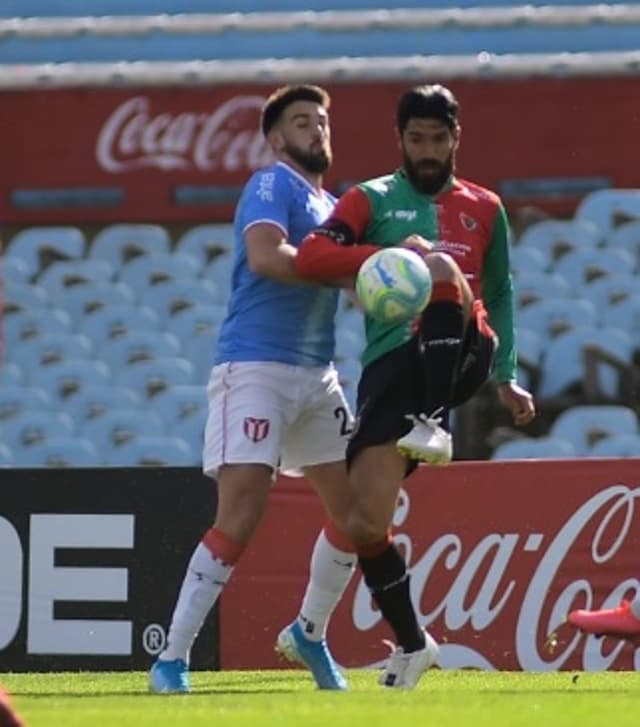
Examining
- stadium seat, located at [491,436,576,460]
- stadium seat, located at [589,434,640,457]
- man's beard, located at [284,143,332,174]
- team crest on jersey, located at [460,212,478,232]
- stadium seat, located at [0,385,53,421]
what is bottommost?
stadium seat, located at [0,385,53,421]

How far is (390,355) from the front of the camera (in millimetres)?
6777

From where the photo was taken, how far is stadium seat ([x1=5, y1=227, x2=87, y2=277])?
617 inches

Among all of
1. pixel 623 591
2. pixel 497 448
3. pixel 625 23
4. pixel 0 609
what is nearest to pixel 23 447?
pixel 497 448

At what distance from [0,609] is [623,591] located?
2417 mm

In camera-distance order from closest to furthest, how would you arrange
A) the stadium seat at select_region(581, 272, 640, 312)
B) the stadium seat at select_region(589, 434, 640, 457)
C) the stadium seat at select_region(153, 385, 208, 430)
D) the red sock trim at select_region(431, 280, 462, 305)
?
1. the red sock trim at select_region(431, 280, 462, 305)
2. the stadium seat at select_region(589, 434, 640, 457)
3. the stadium seat at select_region(581, 272, 640, 312)
4. the stadium seat at select_region(153, 385, 208, 430)

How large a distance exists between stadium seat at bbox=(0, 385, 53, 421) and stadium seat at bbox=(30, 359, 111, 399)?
6 centimetres

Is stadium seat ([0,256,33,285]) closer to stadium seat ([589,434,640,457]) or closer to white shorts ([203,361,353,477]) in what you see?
stadium seat ([589,434,640,457])

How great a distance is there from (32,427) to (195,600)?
8740mm

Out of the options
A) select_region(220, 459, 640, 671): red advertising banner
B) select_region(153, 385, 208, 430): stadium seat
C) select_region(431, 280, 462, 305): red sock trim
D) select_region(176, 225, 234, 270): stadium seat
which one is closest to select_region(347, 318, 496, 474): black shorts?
select_region(431, 280, 462, 305): red sock trim

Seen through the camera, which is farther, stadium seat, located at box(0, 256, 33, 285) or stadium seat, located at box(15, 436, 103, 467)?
stadium seat, located at box(0, 256, 33, 285)

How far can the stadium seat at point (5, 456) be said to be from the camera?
15375 mm

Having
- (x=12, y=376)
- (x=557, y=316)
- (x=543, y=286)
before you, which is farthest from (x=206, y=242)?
(x=557, y=316)

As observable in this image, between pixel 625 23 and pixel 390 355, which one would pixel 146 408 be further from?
pixel 390 355

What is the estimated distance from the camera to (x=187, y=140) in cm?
1564
